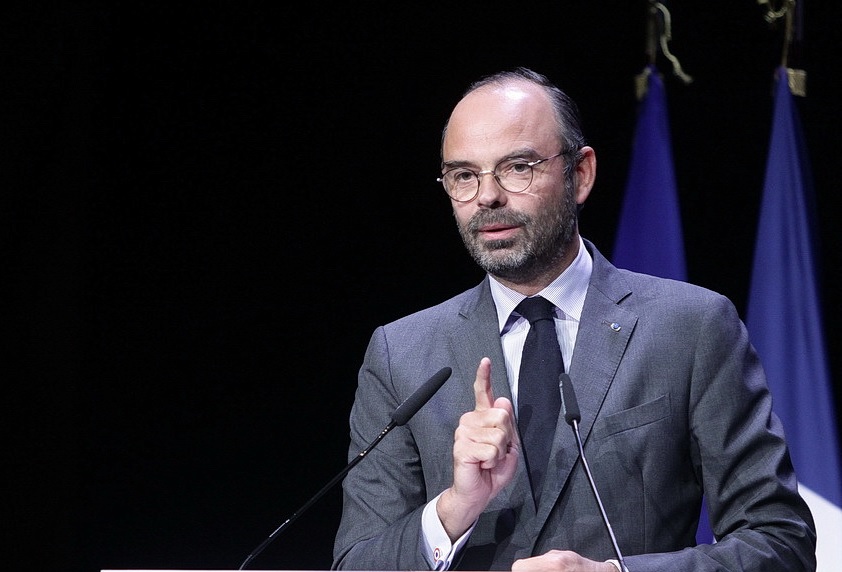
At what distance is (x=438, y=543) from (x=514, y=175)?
0.80m

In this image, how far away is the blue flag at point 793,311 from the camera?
3084 mm

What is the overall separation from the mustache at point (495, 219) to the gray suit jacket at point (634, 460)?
8.1 inches

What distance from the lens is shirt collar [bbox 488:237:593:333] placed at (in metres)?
2.21

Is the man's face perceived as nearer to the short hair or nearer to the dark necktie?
the short hair

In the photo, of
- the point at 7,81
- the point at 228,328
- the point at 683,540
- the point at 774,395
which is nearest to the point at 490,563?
the point at 683,540

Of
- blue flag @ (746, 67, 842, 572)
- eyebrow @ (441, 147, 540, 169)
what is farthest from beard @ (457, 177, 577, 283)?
blue flag @ (746, 67, 842, 572)

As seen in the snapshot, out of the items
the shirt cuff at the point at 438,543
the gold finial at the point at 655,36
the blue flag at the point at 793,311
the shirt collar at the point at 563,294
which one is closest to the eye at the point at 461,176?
the shirt collar at the point at 563,294

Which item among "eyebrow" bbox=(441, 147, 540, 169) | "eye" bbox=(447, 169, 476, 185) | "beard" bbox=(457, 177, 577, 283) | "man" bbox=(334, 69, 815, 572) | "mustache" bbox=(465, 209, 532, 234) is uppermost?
"eyebrow" bbox=(441, 147, 540, 169)

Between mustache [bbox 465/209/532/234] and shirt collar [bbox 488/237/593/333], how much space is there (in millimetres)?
146

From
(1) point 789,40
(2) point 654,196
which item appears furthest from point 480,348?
(1) point 789,40

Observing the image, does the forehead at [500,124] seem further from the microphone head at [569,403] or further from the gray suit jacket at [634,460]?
the microphone head at [569,403]

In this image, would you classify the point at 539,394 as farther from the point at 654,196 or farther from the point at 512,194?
the point at 654,196

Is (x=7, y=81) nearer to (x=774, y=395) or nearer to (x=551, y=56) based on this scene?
(x=551, y=56)

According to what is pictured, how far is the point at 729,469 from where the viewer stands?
1.95 metres
